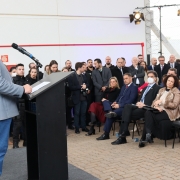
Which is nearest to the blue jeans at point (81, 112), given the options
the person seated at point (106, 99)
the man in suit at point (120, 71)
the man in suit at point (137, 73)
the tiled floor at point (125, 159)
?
the person seated at point (106, 99)

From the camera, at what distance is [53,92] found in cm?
348

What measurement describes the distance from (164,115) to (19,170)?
2730mm

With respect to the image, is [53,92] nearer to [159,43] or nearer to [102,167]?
[102,167]

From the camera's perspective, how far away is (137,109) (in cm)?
644

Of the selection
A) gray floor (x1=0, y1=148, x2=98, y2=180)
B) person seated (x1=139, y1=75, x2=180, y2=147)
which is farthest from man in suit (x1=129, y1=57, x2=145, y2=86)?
gray floor (x1=0, y1=148, x2=98, y2=180)

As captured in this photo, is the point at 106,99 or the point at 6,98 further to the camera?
the point at 106,99

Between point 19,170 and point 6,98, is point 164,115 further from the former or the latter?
point 6,98

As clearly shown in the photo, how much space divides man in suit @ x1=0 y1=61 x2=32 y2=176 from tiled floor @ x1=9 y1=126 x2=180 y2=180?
4.79ft

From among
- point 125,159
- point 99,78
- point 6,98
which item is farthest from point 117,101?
point 6,98

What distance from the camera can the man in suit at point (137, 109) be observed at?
629cm

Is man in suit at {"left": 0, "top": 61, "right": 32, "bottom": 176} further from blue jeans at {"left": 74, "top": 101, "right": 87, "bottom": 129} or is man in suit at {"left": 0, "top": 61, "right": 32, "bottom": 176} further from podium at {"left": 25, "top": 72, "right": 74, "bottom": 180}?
blue jeans at {"left": 74, "top": 101, "right": 87, "bottom": 129}

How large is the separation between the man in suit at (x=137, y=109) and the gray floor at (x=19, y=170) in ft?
6.28

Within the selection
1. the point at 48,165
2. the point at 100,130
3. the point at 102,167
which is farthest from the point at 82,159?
the point at 100,130

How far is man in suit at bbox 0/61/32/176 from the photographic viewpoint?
3.39m
